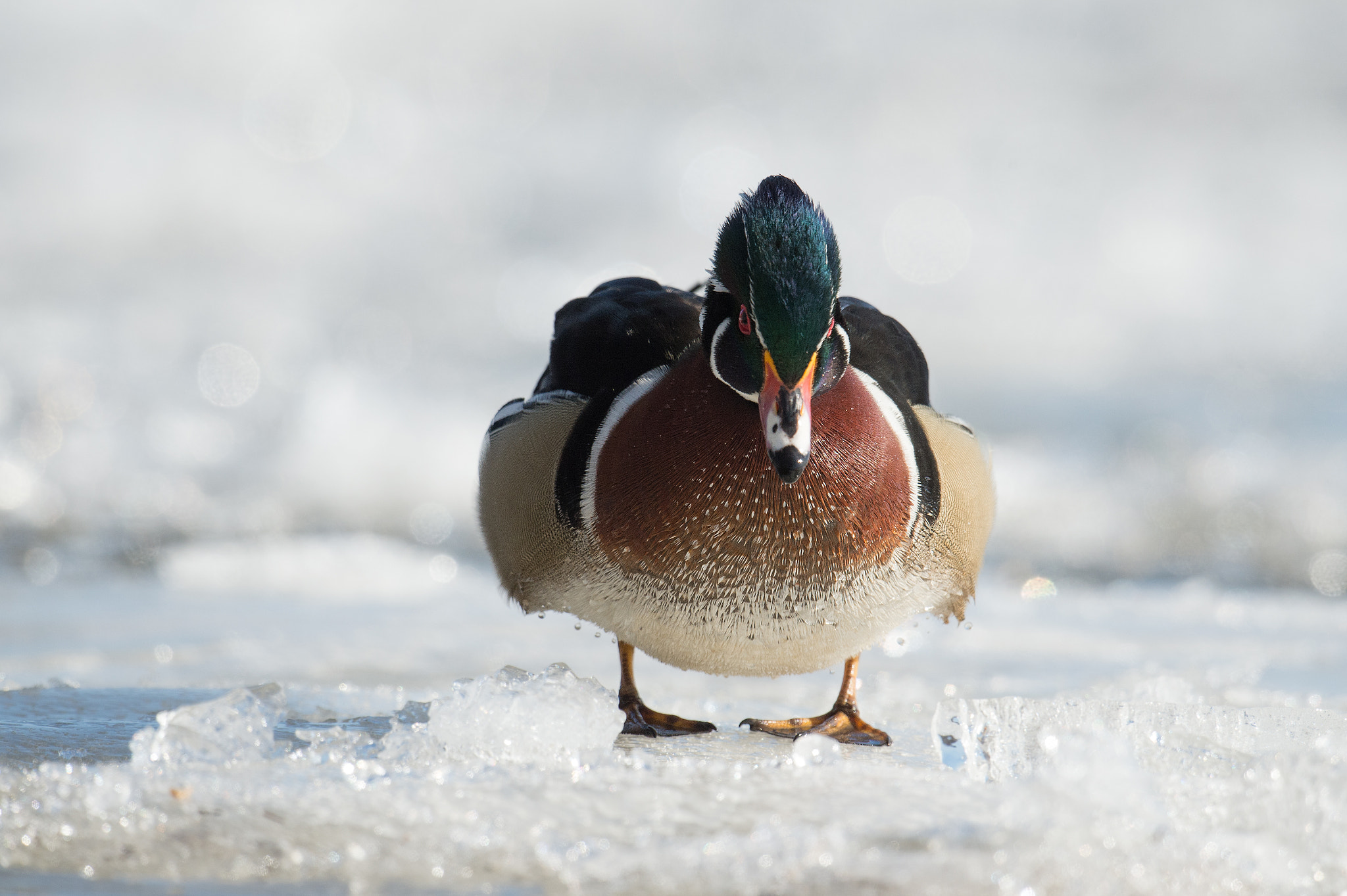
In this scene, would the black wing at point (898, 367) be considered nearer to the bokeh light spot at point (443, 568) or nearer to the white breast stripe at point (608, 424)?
the white breast stripe at point (608, 424)

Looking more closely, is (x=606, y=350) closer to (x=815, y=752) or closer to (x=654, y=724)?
(x=654, y=724)

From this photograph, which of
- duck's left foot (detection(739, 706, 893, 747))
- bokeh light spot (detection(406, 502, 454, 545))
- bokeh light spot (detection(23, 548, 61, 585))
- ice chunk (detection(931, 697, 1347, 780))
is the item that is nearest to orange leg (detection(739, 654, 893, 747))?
duck's left foot (detection(739, 706, 893, 747))

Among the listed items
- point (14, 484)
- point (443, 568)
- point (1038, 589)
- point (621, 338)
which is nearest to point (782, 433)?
point (621, 338)

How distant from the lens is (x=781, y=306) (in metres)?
1.86

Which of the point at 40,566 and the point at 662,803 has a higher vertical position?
the point at 662,803

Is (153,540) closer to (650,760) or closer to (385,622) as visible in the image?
(385,622)

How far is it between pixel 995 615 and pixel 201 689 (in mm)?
3093

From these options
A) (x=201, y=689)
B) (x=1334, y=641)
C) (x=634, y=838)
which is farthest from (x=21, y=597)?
(x=1334, y=641)

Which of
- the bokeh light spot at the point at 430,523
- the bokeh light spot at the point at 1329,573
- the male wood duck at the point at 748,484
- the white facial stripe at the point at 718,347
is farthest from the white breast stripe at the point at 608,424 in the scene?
the bokeh light spot at the point at 1329,573

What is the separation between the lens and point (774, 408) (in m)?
1.86

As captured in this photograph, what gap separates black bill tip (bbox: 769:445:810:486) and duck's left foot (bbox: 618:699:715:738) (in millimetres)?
870

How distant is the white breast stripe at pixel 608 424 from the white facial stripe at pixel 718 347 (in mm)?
212

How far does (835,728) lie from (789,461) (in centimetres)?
93

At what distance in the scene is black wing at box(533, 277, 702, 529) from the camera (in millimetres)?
2293
